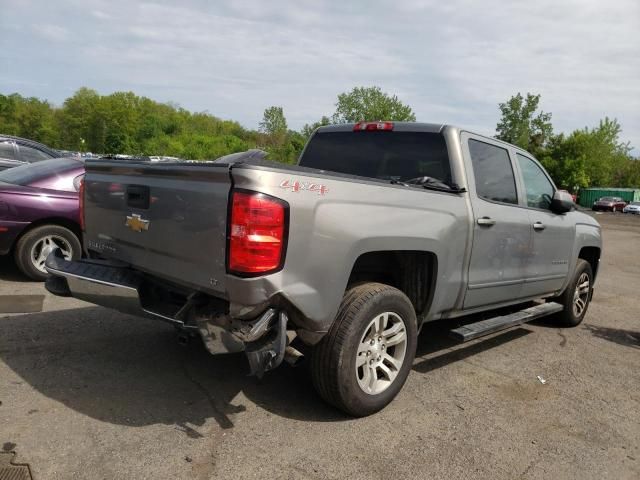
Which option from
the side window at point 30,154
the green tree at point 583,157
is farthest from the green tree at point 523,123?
the side window at point 30,154

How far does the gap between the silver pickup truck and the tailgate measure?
0.4 inches

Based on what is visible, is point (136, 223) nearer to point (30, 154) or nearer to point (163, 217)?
point (163, 217)

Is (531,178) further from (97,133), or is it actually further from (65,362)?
(97,133)

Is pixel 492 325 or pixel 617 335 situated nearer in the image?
pixel 492 325

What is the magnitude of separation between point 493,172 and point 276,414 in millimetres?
2745

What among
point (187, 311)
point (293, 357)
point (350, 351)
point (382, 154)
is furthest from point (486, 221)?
point (187, 311)

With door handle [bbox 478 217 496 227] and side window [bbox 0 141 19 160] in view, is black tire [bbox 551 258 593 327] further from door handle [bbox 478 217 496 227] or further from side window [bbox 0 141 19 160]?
side window [bbox 0 141 19 160]

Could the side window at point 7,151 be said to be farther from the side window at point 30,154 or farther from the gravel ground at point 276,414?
the gravel ground at point 276,414

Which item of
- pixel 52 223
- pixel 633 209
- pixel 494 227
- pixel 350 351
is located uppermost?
pixel 494 227

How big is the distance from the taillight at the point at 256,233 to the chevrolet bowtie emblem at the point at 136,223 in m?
0.82

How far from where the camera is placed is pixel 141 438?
2.99 meters

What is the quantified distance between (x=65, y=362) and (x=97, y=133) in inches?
3830

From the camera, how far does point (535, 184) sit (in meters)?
5.29

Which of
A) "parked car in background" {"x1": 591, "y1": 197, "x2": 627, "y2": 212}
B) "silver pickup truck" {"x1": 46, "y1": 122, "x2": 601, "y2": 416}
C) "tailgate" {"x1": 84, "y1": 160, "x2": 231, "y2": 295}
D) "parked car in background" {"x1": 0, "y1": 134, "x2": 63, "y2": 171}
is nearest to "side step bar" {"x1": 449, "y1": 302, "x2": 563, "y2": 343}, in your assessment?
"silver pickup truck" {"x1": 46, "y1": 122, "x2": 601, "y2": 416}
